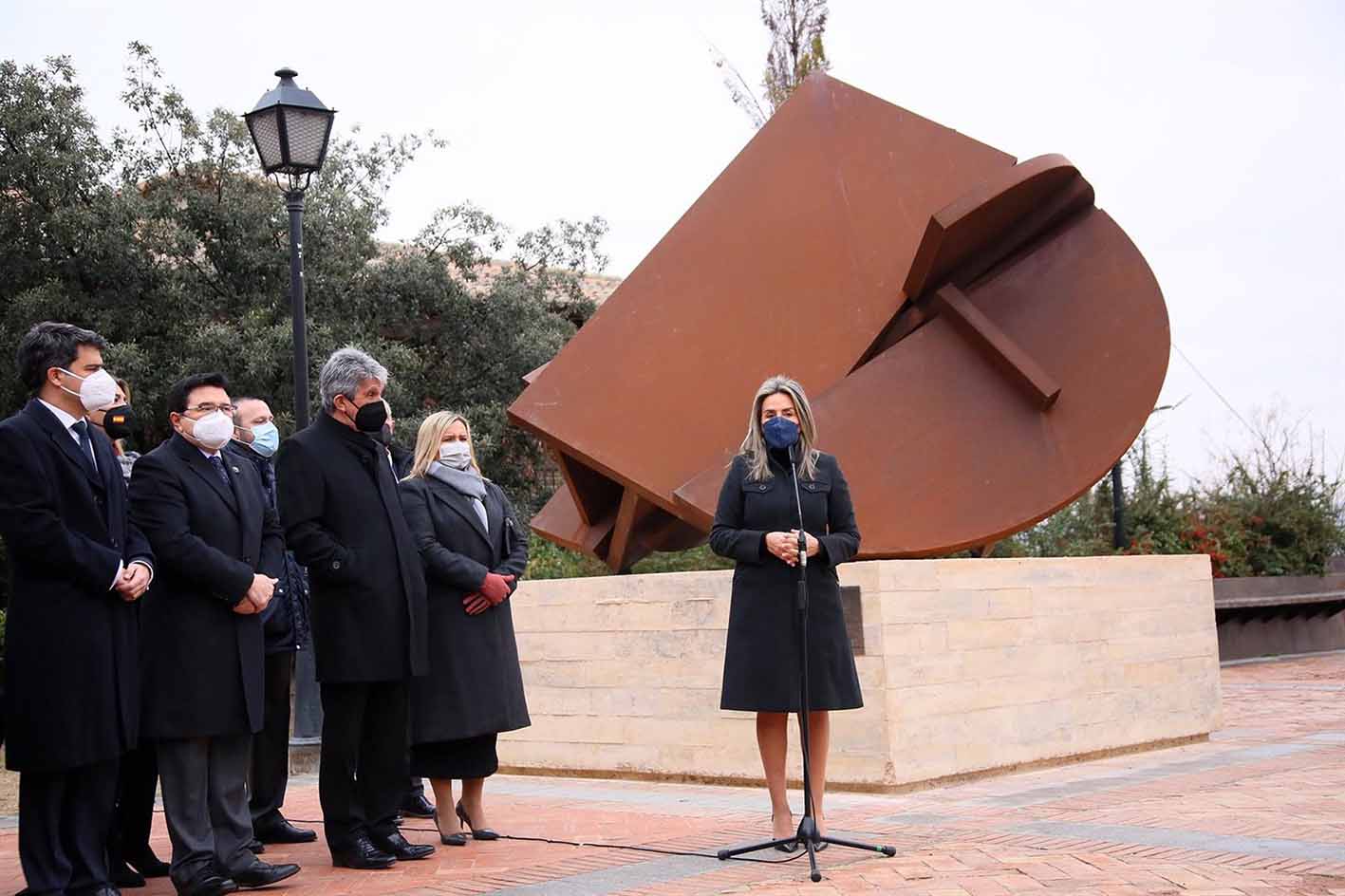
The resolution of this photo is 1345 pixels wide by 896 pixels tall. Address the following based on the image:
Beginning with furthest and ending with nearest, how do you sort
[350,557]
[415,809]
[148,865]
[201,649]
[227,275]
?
[227,275], [415,809], [148,865], [350,557], [201,649]

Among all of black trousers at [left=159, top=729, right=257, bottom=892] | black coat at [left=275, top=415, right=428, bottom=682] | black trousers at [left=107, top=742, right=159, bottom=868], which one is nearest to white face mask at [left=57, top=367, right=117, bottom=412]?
black coat at [left=275, top=415, right=428, bottom=682]

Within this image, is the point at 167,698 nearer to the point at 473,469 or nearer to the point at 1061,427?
the point at 473,469

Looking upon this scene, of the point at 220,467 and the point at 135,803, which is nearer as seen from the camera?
the point at 220,467

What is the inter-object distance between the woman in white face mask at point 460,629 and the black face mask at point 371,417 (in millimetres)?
481

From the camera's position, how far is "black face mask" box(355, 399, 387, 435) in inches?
224

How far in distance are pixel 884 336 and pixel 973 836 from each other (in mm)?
3221

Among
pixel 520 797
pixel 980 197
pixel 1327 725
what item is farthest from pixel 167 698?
pixel 1327 725

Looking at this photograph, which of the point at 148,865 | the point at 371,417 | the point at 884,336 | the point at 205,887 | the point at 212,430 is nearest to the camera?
the point at 205,887

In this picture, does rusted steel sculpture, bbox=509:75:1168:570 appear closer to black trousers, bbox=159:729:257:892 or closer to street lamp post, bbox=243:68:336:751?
street lamp post, bbox=243:68:336:751

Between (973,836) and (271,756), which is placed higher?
(271,756)

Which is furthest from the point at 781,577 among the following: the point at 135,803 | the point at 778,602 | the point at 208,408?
the point at 135,803

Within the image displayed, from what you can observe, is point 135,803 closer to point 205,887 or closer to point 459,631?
point 205,887

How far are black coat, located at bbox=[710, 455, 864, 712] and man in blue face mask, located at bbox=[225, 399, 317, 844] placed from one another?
6.46 feet

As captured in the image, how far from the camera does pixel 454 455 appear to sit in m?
6.25
